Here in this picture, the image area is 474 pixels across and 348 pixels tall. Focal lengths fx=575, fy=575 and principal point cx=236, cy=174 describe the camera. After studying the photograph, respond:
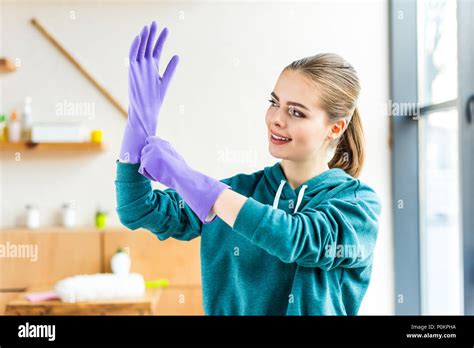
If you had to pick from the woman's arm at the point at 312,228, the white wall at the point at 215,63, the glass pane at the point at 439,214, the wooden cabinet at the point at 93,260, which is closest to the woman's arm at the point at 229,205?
the woman's arm at the point at 312,228

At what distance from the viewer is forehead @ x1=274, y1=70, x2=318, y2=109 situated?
797mm

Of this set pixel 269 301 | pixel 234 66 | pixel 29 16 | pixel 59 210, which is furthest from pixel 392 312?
pixel 29 16

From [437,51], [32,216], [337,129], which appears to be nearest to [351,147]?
[337,129]

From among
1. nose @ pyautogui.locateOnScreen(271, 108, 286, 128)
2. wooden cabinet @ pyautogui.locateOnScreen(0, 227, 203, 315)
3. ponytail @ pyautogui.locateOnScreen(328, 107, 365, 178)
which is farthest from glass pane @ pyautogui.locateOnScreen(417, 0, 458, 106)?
wooden cabinet @ pyautogui.locateOnScreen(0, 227, 203, 315)

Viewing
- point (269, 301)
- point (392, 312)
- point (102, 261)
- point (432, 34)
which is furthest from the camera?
point (102, 261)

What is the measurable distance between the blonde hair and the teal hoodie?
45 mm

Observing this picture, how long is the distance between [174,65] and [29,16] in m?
0.37

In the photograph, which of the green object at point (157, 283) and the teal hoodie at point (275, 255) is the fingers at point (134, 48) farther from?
the green object at point (157, 283)

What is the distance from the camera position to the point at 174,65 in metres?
0.84

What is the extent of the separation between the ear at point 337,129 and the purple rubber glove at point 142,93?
252 millimetres

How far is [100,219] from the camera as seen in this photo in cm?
130

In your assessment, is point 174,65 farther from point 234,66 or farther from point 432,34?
point 432,34

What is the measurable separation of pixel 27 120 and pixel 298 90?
0.77 m

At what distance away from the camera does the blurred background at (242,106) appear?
999 millimetres
